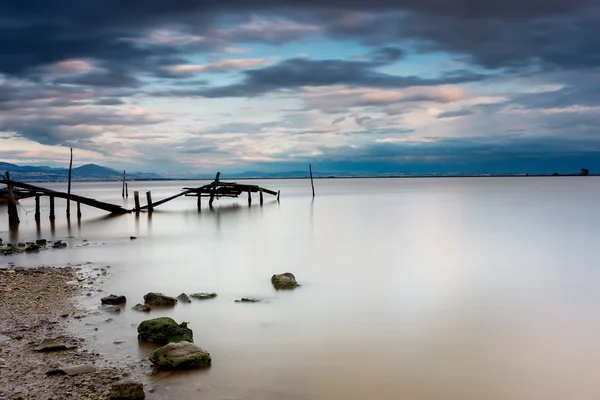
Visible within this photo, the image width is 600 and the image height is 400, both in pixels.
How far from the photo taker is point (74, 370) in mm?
7879

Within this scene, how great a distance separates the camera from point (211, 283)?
15992 millimetres

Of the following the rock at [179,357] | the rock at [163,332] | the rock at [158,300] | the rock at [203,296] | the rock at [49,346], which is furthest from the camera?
the rock at [203,296]

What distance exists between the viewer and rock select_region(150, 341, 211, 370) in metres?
8.34

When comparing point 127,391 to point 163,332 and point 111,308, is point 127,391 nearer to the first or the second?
point 163,332

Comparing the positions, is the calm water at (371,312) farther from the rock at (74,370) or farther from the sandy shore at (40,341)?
the rock at (74,370)

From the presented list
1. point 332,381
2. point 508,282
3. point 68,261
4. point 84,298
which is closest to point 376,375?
point 332,381

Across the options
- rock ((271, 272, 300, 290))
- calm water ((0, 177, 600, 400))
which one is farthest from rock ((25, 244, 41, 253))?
rock ((271, 272, 300, 290))

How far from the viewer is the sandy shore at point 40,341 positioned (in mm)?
7242

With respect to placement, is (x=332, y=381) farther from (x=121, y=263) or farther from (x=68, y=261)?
(x=68, y=261)

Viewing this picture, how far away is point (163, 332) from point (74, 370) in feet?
6.37

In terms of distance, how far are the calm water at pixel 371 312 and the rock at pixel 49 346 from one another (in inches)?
25.4

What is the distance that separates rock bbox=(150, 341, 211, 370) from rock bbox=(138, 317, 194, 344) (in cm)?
82

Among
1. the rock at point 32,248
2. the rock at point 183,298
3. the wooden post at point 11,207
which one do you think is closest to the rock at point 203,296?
the rock at point 183,298

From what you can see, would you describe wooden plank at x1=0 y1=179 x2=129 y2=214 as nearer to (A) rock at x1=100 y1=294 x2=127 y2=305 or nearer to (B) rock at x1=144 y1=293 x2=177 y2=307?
(A) rock at x1=100 y1=294 x2=127 y2=305
